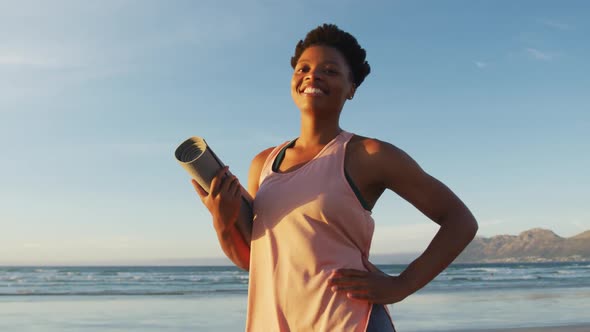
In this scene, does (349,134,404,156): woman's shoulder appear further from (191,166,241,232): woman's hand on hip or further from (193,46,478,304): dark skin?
(191,166,241,232): woman's hand on hip

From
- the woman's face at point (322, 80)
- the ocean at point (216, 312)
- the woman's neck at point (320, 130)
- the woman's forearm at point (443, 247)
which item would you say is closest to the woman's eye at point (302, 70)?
the woman's face at point (322, 80)

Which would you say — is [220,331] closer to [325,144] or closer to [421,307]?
[421,307]

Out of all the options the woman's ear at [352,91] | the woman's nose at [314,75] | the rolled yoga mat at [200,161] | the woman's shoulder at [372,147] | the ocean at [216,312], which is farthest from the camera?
the ocean at [216,312]

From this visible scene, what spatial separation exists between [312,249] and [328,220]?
0.28 ft

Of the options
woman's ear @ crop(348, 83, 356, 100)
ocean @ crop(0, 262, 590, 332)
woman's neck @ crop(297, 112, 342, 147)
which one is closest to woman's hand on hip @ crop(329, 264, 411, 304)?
woman's neck @ crop(297, 112, 342, 147)

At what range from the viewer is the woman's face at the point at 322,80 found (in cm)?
199

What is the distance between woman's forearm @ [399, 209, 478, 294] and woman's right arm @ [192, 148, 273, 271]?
0.47 meters

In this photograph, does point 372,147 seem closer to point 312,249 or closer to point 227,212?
point 312,249

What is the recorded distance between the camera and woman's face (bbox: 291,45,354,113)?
1993 millimetres

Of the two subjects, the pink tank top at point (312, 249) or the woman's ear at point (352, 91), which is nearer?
the pink tank top at point (312, 249)

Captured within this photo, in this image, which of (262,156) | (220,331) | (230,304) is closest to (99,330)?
(220,331)

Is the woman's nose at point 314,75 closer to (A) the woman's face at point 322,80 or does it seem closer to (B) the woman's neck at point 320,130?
(A) the woman's face at point 322,80

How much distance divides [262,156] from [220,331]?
6.79 m

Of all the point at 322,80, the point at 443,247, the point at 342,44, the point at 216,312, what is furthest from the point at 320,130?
the point at 216,312
